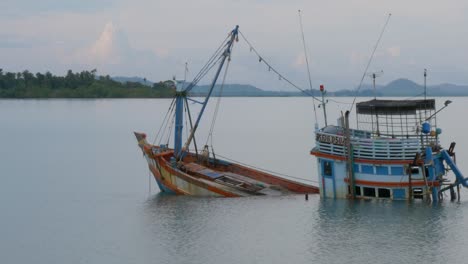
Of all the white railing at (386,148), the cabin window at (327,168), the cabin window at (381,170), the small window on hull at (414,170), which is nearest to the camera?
the white railing at (386,148)

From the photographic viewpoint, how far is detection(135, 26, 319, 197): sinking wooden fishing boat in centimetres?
3036

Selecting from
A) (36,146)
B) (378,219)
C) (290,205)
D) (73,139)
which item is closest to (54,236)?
(290,205)

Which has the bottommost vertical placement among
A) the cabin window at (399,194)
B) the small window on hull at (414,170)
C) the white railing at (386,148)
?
the cabin window at (399,194)

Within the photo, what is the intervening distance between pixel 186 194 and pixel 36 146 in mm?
35131

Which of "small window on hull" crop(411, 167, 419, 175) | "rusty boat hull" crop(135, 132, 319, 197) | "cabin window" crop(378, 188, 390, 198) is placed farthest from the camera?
"rusty boat hull" crop(135, 132, 319, 197)

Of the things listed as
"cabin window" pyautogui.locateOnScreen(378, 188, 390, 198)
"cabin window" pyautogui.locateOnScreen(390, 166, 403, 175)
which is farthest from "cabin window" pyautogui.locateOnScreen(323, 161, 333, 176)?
"cabin window" pyautogui.locateOnScreen(390, 166, 403, 175)

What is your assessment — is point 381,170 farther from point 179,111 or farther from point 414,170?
point 179,111

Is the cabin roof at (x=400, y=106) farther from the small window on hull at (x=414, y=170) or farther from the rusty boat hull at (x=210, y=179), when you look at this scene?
the rusty boat hull at (x=210, y=179)

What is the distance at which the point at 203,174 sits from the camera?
31422mm

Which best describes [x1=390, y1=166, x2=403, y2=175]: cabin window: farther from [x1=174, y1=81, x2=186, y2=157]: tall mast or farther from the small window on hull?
[x1=174, y1=81, x2=186, y2=157]: tall mast

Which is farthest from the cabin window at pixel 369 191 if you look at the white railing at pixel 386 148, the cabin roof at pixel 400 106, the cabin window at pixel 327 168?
the cabin roof at pixel 400 106

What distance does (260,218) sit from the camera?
1072 inches

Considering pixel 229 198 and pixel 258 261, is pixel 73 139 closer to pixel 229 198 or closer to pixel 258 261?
pixel 229 198

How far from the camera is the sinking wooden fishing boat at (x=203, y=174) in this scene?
3036 cm
